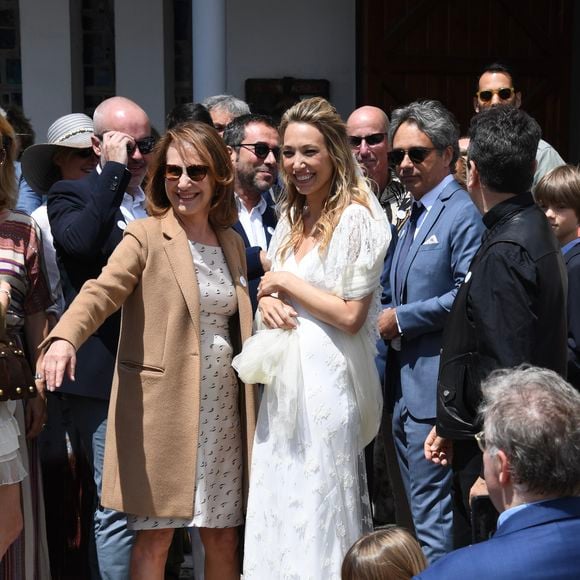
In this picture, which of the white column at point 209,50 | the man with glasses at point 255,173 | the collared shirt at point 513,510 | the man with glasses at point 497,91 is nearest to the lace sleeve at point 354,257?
the man with glasses at point 255,173

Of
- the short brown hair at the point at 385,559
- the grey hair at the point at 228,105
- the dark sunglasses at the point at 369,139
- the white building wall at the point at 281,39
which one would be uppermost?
the white building wall at the point at 281,39

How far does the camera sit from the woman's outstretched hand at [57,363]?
316 cm

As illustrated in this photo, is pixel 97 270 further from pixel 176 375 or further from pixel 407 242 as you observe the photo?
pixel 407 242

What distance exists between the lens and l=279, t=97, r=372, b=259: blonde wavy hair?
3.77 m

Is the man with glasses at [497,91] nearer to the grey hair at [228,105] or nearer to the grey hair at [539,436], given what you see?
the grey hair at [228,105]

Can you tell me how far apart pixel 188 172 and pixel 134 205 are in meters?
0.71

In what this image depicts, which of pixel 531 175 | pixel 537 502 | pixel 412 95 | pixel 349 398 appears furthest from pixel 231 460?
pixel 412 95

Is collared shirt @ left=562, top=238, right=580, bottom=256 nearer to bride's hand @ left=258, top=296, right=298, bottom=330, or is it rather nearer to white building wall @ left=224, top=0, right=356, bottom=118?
bride's hand @ left=258, top=296, right=298, bottom=330

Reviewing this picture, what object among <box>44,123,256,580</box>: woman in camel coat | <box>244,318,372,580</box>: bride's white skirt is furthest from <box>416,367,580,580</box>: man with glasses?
<box>44,123,256,580</box>: woman in camel coat

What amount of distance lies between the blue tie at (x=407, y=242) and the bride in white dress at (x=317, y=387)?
1.57 feet

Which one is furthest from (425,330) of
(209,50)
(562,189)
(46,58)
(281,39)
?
(46,58)

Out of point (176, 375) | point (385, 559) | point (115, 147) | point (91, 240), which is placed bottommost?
point (385, 559)

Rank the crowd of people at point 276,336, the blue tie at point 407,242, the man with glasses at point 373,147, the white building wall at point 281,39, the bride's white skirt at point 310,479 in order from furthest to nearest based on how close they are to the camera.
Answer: the white building wall at point 281,39 < the man with glasses at point 373,147 < the blue tie at point 407,242 < the bride's white skirt at point 310,479 < the crowd of people at point 276,336

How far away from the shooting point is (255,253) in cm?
429
